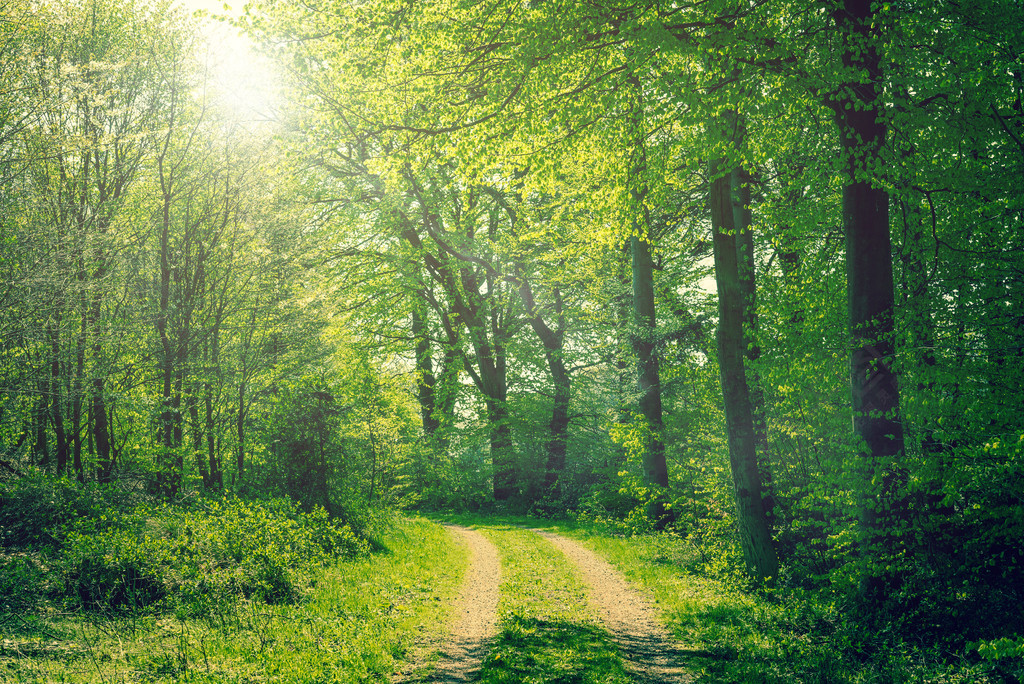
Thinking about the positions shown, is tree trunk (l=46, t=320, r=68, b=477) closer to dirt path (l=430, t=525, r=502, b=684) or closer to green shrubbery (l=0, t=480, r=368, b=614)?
green shrubbery (l=0, t=480, r=368, b=614)

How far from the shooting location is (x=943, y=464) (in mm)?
6527

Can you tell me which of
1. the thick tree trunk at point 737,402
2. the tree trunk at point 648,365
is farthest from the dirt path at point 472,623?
the tree trunk at point 648,365

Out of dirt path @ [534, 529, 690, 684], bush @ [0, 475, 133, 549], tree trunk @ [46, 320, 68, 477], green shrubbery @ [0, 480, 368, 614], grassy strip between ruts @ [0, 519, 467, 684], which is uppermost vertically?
tree trunk @ [46, 320, 68, 477]

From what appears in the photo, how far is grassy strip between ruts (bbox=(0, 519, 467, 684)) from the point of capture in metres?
5.44

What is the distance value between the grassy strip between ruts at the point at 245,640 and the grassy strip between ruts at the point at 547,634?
992 millimetres

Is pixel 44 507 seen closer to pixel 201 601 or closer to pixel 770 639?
pixel 201 601

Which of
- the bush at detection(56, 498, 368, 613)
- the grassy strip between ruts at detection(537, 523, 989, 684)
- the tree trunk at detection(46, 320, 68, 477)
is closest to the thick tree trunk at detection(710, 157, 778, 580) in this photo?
the grassy strip between ruts at detection(537, 523, 989, 684)

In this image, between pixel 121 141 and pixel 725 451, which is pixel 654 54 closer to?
pixel 725 451

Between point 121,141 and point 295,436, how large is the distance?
6.72 metres

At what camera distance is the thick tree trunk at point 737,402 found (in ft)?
30.8

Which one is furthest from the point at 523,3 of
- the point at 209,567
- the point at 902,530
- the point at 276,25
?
the point at 209,567

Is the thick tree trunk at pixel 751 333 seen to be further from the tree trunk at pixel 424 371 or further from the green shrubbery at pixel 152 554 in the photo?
the tree trunk at pixel 424 371

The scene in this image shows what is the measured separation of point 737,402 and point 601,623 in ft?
13.1

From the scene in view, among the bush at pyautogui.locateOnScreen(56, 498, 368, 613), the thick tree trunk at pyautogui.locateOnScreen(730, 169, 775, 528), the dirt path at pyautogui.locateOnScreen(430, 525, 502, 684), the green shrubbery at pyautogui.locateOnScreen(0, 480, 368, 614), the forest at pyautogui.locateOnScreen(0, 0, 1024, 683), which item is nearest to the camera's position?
the dirt path at pyautogui.locateOnScreen(430, 525, 502, 684)
